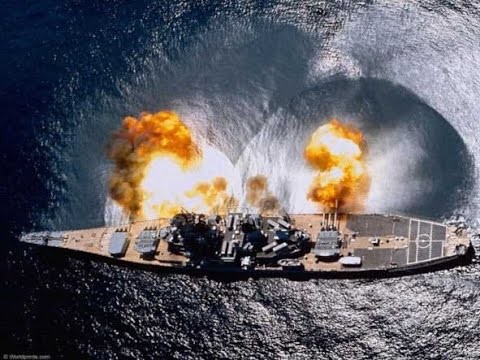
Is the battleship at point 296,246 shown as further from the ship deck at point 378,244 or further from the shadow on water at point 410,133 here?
the shadow on water at point 410,133

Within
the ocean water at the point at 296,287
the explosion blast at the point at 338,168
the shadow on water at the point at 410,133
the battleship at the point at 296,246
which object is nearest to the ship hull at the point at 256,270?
the battleship at the point at 296,246

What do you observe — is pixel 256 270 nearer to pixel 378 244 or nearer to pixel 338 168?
pixel 378 244

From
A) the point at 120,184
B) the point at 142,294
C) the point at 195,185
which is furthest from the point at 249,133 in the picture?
the point at 142,294

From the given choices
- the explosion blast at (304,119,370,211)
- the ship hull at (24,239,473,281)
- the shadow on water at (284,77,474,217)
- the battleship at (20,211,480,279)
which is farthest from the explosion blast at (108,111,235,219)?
the shadow on water at (284,77,474,217)

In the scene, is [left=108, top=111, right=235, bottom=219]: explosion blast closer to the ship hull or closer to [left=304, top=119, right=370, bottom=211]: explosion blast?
the ship hull

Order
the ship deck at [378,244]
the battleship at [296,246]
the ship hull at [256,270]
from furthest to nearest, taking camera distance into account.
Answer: the battleship at [296,246], the ship deck at [378,244], the ship hull at [256,270]

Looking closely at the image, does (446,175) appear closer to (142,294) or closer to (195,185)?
(195,185)
